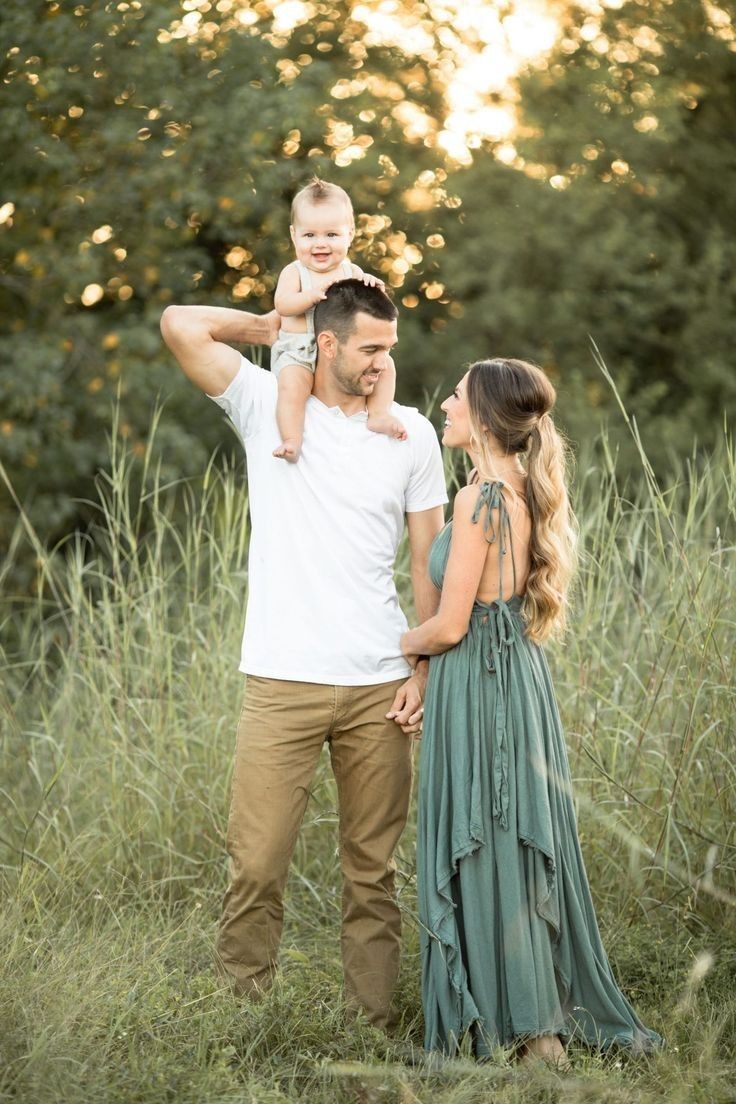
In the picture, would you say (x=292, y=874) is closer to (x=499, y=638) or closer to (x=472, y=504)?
(x=499, y=638)

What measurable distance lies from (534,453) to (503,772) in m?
0.78

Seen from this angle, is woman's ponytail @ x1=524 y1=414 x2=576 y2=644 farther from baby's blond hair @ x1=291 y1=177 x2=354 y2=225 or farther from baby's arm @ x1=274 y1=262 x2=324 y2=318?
baby's blond hair @ x1=291 y1=177 x2=354 y2=225

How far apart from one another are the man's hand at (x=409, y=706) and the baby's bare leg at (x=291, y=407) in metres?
0.64

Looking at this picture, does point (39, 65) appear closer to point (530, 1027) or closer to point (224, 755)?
point (224, 755)

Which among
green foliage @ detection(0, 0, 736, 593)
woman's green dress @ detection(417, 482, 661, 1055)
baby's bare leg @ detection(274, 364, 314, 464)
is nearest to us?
woman's green dress @ detection(417, 482, 661, 1055)

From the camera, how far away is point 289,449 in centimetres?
315

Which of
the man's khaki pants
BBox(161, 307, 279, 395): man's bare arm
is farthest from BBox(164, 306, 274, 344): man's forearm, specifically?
the man's khaki pants

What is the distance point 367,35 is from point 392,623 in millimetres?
8878

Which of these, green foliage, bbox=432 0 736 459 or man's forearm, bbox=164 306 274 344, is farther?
green foliage, bbox=432 0 736 459

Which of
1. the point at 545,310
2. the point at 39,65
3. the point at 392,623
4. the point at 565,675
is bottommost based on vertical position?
the point at 545,310

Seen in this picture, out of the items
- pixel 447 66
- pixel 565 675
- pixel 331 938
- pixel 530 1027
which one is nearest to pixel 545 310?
pixel 447 66

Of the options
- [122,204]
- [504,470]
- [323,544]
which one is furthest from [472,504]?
[122,204]

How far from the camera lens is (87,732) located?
4.86 m

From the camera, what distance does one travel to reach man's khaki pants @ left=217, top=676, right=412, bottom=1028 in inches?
125
